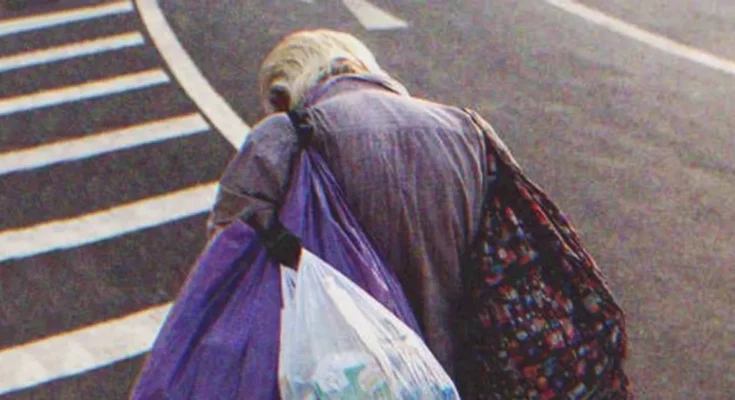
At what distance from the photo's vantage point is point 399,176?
10.4 ft

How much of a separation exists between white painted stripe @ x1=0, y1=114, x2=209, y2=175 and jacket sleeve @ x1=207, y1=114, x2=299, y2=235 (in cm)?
517

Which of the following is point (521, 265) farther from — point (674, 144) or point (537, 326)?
point (674, 144)

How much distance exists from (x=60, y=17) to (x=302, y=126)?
8.14 metres

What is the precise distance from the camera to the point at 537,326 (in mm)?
3180

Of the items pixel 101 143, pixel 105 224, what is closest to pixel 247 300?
pixel 105 224

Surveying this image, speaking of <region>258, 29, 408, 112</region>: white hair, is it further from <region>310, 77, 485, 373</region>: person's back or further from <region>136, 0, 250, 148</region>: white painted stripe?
<region>136, 0, 250, 148</region>: white painted stripe

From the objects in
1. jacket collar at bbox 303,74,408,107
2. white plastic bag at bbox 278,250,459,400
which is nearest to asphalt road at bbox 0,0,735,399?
jacket collar at bbox 303,74,408,107

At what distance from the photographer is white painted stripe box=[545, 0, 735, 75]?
31.9ft

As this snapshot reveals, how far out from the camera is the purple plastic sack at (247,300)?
2.88 metres

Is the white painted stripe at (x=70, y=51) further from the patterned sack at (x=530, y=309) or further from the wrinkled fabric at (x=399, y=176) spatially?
the patterned sack at (x=530, y=309)

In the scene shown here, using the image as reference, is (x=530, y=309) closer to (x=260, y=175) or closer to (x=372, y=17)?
(x=260, y=175)

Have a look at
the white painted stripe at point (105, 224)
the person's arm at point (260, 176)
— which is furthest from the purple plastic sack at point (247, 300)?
the white painted stripe at point (105, 224)

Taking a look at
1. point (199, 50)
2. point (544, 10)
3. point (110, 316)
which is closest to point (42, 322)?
point (110, 316)

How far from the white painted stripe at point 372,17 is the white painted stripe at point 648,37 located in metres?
1.49
